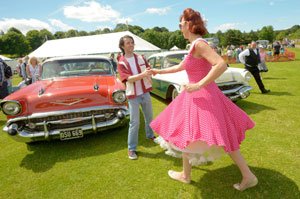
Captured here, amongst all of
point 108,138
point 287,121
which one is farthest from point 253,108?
point 108,138

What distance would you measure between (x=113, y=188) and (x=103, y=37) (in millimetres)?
24101

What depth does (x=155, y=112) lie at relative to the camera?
5.32 meters

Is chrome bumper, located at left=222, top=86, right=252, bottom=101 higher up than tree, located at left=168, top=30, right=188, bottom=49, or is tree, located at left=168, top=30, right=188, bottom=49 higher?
tree, located at left=168, top=30, right=188, bottom=49

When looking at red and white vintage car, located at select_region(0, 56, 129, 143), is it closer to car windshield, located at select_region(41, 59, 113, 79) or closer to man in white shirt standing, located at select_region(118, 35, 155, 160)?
man in white shirt standing, located at select_region(118, 35, 155, 160)

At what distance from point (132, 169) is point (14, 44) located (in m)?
87.4

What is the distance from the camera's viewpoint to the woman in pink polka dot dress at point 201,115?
1.62m

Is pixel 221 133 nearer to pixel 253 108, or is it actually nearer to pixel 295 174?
pixel 295 174

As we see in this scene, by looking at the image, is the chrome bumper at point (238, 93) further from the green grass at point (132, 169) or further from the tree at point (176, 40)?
the tree at point (176, 40)

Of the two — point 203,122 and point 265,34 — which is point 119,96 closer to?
point 203,122

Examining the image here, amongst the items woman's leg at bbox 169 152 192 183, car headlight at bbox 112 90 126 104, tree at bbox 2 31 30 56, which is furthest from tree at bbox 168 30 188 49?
woman's leg at bbox 169 152 192 183

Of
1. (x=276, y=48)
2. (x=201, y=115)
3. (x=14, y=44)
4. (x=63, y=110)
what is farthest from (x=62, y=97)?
(x=14, y=44)

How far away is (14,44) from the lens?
227 ft

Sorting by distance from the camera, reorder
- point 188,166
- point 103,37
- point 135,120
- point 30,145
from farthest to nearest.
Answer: point 103,37
point 30,145
point 135,120
point 188,166

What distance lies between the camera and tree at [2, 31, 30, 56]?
222 ft
